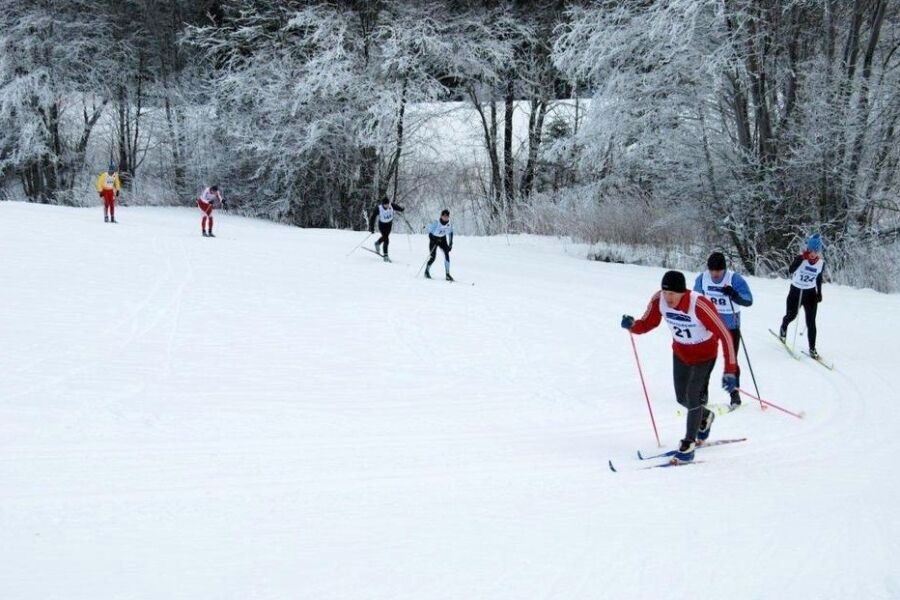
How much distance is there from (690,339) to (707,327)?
0.19 m

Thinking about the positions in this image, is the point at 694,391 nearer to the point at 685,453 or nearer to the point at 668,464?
the point at 685,453

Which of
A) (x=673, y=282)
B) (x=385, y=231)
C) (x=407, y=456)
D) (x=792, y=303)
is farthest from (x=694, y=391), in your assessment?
(x=385, y=231)

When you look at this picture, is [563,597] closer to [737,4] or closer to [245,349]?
[245,349]

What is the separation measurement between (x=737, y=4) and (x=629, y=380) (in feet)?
38.0

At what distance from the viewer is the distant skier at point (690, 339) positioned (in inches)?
246

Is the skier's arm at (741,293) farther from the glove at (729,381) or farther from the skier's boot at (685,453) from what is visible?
the skier's boot at (685,453)

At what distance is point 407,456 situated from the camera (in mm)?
6363

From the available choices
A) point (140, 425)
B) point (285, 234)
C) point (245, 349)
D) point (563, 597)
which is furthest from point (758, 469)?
point (285, 234)

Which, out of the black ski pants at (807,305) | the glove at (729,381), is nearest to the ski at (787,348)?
the black ski pants at (807,305)

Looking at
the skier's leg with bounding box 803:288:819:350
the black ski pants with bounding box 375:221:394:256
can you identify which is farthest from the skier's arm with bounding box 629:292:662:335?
the black ski pants with bounding box 375:221:394:256

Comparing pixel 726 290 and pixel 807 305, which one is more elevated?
pixel 726 290

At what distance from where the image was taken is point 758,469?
6.39 meters

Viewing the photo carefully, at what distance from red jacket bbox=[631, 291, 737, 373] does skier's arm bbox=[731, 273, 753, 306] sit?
4.59 ft

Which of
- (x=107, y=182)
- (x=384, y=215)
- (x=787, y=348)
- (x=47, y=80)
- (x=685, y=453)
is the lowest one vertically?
(x=685, y=453)
